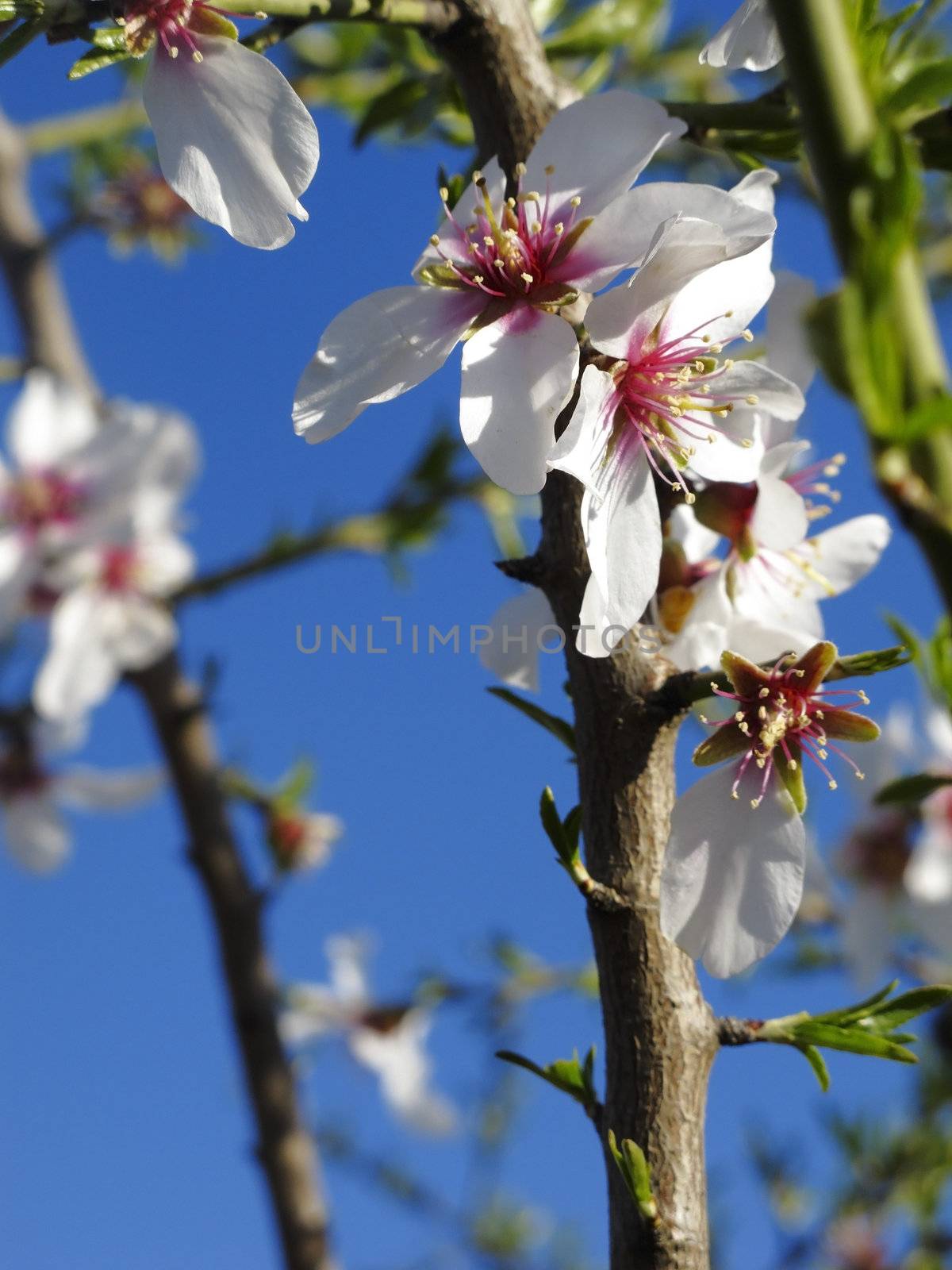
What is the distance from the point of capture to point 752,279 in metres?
0.58

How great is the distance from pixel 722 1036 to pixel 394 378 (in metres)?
0.36

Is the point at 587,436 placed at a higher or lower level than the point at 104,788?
lower

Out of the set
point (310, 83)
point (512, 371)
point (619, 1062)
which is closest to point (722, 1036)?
point (619, 1062)

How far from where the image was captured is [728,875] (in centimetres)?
57

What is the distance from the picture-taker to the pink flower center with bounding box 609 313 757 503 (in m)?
0.59

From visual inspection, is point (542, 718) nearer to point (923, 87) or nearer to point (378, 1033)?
point (923, 87)

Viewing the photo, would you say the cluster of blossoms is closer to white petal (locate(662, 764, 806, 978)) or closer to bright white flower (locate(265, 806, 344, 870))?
bright white flower (locate(265, 806, 344, 870))

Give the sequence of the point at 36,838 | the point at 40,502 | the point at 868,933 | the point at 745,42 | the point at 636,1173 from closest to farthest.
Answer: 1. the point at 636,1173
2. the point at 745,42
3. the point at 868,933
4. the point at 40,502
5. the point at 36,838

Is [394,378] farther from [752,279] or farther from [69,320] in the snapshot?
[69,320]

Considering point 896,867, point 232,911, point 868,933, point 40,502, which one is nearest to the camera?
point 868,933

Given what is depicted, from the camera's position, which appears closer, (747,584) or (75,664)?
(747,584)

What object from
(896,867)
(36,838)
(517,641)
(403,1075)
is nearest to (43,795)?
(36,838)

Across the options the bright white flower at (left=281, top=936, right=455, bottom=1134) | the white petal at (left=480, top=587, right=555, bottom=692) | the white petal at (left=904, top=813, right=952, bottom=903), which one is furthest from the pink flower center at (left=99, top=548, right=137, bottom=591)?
the white petal at (left=480, top=587, right=555, bottom=692)

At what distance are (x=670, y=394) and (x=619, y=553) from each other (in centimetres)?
10
